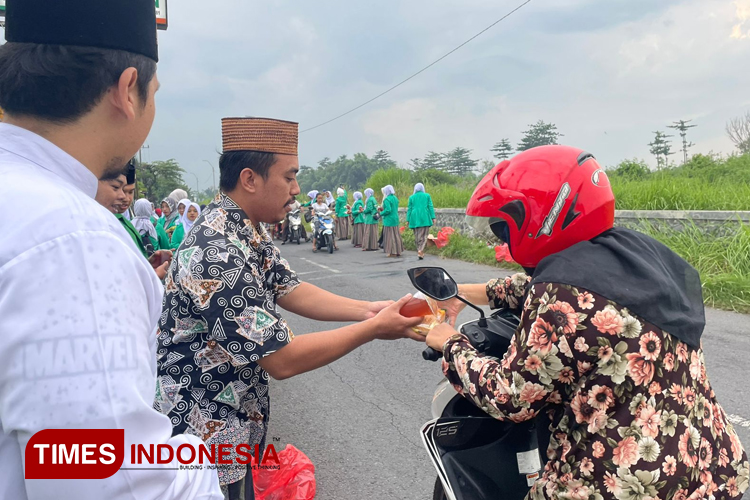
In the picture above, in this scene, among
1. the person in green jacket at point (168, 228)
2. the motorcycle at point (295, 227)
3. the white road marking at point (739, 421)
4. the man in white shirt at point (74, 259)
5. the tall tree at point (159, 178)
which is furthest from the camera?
the tall tree at point (159, 178)

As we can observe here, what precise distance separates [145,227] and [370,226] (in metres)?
10.8

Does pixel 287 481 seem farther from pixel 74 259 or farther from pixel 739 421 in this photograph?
pixel 739 421

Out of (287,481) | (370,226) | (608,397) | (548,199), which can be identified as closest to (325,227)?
(370,226)

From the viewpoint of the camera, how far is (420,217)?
46.4 feet

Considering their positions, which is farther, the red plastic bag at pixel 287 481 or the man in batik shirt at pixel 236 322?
the red plastic bag at pixel 287 481

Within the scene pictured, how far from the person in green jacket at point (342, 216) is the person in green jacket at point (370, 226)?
4.01m

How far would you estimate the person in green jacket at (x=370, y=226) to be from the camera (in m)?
17.2

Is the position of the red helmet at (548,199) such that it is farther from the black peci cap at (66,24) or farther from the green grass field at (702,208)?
the green grass field at (702,208)

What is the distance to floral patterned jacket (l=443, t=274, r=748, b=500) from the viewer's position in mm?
1312

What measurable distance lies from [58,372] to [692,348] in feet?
4.87

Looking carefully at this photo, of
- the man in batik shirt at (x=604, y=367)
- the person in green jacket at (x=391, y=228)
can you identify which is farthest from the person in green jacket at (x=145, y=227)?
the person in green jacket at (x=391, y=228)

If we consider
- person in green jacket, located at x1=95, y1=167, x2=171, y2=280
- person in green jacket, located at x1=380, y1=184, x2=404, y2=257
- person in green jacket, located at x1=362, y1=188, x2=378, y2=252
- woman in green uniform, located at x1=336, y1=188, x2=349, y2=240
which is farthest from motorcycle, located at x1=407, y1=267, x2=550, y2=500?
woman in green uniform, located at x1=336, y1=188, x2=349, y2=240

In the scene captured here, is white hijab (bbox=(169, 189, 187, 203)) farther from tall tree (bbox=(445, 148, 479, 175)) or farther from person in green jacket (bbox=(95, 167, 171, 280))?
tall tree (bbox=(445, 148, 479, 175))

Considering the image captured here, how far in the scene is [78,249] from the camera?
78cm
